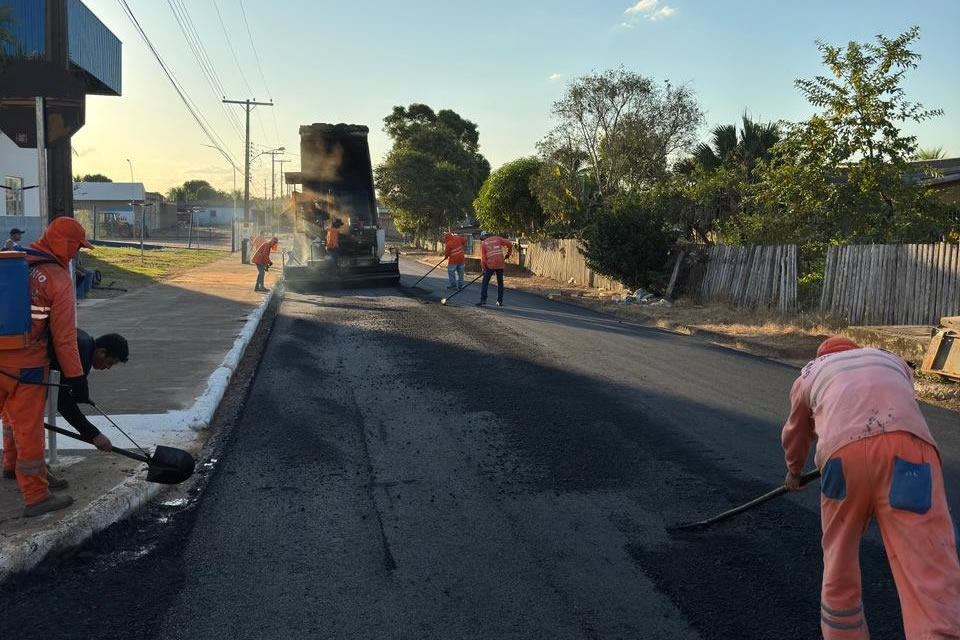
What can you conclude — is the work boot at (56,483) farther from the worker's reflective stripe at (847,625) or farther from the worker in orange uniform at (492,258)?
the worker in orange uniform at (492,258)

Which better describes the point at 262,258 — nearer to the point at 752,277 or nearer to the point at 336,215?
the point at 336,215

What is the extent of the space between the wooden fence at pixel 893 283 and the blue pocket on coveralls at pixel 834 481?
1027cm

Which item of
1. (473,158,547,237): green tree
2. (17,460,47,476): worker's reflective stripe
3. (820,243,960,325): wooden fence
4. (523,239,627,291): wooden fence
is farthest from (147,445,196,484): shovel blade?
(473,158,547,237): green tree

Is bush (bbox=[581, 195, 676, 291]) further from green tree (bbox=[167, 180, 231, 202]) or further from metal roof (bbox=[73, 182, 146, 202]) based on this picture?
green tree (bbox=[167, 180, 231, 202])

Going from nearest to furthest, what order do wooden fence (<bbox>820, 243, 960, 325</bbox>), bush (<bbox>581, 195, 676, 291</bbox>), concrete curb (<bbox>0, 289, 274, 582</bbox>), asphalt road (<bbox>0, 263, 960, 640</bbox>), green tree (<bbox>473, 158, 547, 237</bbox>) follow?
asphalt road (<bbox>0, 263, 960, 640</bbox>) → concrete curb (<bbox>0, 289, 274, 582</bbox>) → wooden fence (<bbox>820, 243, 960, 325</bbox>) → bush (<bbox>581, 195, 676, 291</bbox>) → green tree (<bbox>473, 158, 547, 237</bbox>)

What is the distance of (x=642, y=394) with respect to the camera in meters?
8.16

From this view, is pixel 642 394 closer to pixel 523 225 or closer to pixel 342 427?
pixel 342 427

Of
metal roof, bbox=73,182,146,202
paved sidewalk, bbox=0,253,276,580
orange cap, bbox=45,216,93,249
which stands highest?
metal roof, bbox=73,182,146,202

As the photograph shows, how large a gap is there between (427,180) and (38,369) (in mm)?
52934

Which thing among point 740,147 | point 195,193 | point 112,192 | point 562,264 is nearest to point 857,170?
point 740,147

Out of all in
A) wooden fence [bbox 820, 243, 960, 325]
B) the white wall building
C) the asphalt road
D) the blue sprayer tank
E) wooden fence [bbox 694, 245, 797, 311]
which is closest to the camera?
the asphalt road

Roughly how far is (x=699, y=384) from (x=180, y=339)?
723cm

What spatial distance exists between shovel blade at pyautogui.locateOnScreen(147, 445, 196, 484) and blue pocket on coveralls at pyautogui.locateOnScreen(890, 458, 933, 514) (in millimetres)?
3795

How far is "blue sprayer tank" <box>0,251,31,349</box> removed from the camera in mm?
4137
